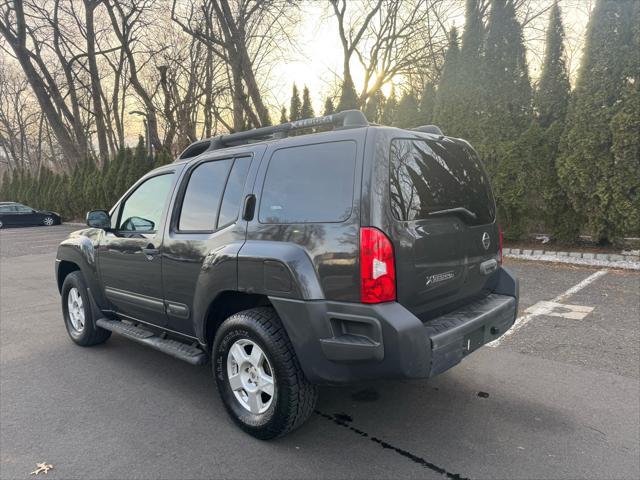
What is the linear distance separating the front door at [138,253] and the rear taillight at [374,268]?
1.88m

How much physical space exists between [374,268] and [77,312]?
376 centimetres

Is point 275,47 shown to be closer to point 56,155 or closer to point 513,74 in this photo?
point 513,74

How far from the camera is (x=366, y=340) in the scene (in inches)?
97.3

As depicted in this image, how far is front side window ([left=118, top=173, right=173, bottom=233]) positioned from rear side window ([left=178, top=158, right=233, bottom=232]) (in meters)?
0.29

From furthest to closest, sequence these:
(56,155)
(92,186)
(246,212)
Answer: (56,155), (92,186), (246,212)

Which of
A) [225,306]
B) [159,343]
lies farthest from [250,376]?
[159,343]

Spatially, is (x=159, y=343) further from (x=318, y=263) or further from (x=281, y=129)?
(x=281, y=129)

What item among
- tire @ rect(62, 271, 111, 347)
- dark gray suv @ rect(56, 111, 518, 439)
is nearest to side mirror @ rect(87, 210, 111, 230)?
dark gray suv @ rect(56, 111, 518, 439)

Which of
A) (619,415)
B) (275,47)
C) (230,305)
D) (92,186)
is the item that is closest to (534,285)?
(619,415)

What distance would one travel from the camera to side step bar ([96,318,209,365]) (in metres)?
3.34

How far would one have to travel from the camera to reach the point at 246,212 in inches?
120

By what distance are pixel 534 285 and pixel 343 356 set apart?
5346mm

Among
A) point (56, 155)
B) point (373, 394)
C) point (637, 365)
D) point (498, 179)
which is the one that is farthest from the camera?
point (56, 155)

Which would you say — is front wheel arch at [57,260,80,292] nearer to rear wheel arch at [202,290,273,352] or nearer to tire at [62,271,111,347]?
tire at [62,271,111,347]
